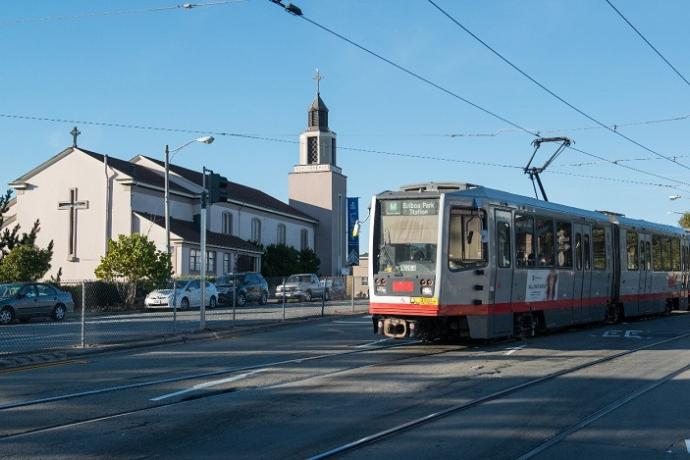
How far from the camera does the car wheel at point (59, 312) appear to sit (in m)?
27.2

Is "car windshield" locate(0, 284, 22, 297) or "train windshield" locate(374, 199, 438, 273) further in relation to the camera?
"car windshield" locate(0, 284, 22, 297)

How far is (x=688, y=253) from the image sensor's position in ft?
99.5

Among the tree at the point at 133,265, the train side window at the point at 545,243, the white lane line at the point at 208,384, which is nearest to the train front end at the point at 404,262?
the white lane line at the point at 208,384

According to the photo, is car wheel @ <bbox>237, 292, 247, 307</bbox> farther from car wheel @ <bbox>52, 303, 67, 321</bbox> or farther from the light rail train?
the light rail train

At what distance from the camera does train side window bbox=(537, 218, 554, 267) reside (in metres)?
18.2

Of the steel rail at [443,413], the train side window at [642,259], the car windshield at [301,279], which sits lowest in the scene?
Result: the steel rail at [443,413]

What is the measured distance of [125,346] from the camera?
17.2m

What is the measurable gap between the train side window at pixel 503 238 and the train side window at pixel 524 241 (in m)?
0.44

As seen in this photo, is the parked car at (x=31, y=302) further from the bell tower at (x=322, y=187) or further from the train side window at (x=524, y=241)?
the bell tower at (x=322, y=187)

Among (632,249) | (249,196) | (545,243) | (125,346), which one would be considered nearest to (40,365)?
(125,346)

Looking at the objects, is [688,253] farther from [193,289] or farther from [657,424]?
[657,424]

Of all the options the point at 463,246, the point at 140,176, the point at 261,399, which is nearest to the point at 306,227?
the point at 140,176

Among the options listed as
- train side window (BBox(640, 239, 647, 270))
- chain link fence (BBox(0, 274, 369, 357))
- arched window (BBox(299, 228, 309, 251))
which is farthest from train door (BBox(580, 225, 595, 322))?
arched window (BBox(299, 228, 309, 251))

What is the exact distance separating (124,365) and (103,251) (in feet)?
128
